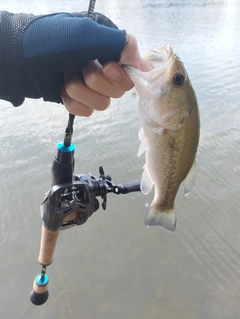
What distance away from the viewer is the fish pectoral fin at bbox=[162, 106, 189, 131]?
1442 mm

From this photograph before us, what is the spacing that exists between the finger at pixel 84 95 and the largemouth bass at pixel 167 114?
0.15m

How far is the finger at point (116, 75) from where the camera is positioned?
125 cm

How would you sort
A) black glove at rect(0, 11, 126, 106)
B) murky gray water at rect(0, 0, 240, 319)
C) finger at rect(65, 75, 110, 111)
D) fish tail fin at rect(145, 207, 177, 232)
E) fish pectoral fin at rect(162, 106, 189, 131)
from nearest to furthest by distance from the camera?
black glove at rect(0, 11, 126, 106) → finger at rect(65, 75, 110, 111) → fish pectoral fin at rect(162, 106, 189, 131) → fish tail fin at rect(145, 207, 177, 232) → murky gray water at rect(0, 0, 240, 319)

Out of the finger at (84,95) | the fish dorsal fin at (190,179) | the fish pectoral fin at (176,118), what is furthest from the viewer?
the fish dorsal fin at (190,179)

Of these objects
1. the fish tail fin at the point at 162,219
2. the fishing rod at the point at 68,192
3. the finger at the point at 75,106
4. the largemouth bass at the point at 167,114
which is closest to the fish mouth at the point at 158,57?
the largemouth bass at the point at 167,114

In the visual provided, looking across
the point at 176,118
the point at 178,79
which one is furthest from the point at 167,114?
the point at 178,79

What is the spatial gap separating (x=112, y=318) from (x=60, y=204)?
47.3 inches

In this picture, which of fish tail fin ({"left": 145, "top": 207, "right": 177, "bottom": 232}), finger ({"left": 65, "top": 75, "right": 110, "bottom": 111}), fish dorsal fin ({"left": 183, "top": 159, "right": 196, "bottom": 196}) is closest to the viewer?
finger ({"left": 65, "top": 75, "right": 110, "bottom": 111})

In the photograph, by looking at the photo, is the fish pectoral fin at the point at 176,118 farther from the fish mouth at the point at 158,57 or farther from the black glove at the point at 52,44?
the black glove at the point at 52,44

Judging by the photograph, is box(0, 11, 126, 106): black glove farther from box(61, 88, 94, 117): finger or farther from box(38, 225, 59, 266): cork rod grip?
box(38, 225, 59, 266): cork rod grip

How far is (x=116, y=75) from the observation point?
4.17 ft

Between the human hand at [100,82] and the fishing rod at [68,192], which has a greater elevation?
the human hand at [100,82]

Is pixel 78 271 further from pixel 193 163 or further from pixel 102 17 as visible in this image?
pixel 102 17

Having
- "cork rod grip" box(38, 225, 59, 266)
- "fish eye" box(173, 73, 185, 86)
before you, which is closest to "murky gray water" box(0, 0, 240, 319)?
"cork rod grip" box(38, 225, 59, 266)
